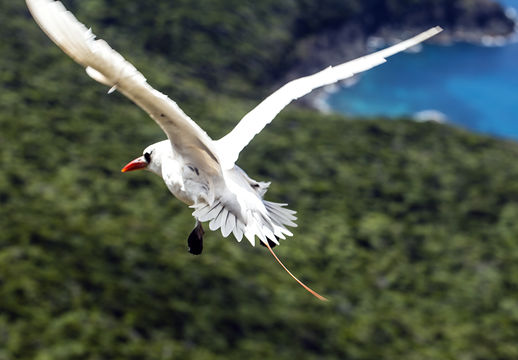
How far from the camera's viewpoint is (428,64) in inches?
2082

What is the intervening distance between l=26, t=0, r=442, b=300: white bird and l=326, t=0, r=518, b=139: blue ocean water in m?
37.1

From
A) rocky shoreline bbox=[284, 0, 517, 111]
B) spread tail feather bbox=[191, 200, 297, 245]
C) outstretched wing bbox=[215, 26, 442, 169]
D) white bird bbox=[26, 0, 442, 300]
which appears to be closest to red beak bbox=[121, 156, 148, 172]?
white bird bbox=[26, 0, 442, 300]

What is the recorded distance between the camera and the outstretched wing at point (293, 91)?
704cm

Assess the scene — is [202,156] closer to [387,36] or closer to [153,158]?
[153,158]

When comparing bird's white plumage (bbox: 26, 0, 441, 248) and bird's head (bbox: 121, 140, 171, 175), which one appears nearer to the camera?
bird's white plumage (bbox: 26, 0, 441, 248)

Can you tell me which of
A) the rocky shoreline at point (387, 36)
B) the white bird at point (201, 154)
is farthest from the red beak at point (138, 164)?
the rocky shoreline at point (387, 36)

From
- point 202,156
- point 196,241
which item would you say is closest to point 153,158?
point 202,156

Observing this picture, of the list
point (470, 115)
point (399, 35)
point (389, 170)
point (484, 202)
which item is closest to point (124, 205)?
point (389, 170)

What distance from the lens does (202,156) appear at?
656 cm

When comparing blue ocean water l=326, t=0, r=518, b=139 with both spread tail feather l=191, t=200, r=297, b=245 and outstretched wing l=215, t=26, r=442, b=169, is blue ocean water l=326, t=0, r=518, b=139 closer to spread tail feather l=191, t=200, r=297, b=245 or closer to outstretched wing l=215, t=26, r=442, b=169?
outstretched wing l=215, t=26, r=442, b=169

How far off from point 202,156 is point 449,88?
45630mm

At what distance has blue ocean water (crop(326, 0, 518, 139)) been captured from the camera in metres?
46.0

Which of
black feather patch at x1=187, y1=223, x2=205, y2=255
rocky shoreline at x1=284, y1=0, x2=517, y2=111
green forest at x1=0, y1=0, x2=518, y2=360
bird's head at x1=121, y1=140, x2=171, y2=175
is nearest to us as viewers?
bird's head at x1=121, y1=140, x2=171, y2=175

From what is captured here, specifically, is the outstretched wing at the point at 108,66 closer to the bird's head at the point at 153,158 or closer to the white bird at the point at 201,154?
the white bird at the point at 201,154
